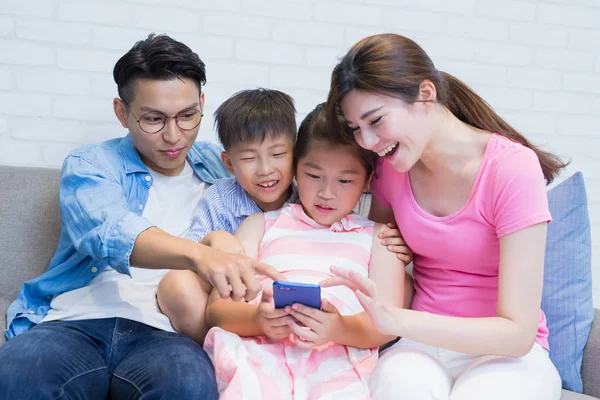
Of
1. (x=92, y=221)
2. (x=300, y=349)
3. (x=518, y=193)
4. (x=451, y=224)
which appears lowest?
(x=300, y=349)

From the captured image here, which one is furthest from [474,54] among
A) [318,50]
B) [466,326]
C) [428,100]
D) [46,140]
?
[46,140]

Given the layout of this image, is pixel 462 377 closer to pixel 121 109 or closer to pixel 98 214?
pixel 98 214

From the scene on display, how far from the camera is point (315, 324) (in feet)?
5.37

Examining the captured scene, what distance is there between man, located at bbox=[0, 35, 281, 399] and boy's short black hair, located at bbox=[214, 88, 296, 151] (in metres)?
0.13

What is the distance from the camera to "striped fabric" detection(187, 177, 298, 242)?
6.61 feet

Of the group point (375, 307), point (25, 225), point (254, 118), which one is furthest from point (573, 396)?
point (25, 225)

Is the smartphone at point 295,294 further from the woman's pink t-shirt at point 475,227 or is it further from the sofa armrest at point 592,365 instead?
the sofa armrest at point 592,365

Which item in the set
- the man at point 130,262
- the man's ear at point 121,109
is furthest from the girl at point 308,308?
the man's ear at point 121,109

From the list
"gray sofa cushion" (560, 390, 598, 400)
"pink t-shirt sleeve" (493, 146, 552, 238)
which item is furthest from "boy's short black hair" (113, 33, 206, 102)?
"gray sofa cushion" (560, 390, 598, 400)

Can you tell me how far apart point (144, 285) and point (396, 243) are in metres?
0.73

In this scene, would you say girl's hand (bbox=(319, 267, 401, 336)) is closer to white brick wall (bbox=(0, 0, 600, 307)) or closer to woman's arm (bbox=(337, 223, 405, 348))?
woman's arm (bbox=(337, 223, 405, 348))

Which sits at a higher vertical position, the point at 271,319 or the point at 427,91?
the point at 427,91

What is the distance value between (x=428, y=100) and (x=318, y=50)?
95 cm

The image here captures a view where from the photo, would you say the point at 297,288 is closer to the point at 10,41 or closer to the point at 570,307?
the point at 570,307
